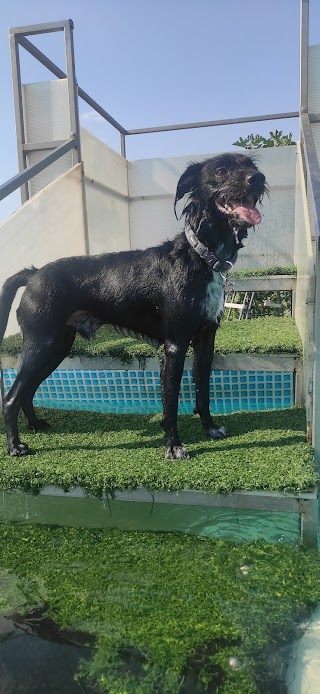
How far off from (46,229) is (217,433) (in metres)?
2.48

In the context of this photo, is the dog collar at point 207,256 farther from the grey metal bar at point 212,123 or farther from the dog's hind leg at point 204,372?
the grey metal bar at point 212,123

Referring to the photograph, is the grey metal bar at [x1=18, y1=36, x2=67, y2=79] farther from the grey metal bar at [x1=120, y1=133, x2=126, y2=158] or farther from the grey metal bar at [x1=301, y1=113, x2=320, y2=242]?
the grey metal bar at [x1=301, y1=113, x2=320, y2=242]

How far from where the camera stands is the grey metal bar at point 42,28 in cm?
489

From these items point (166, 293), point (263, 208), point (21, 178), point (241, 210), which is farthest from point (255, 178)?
point (263, 208)

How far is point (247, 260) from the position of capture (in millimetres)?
7602

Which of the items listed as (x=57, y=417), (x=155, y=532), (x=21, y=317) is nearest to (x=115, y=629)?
(x=155, y=532)

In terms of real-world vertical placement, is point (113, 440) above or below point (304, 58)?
below

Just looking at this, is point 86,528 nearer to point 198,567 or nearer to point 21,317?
point 198,567

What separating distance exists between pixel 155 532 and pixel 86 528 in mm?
321

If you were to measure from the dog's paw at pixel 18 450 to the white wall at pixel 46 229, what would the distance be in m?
1.34

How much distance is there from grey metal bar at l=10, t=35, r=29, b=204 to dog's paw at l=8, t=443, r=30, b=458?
11.0ft

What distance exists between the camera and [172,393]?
257 centimetres

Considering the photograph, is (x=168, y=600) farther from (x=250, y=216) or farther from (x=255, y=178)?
(x=255, y=178)

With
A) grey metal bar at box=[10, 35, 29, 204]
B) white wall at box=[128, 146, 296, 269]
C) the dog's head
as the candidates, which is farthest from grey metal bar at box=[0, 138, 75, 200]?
white wall at box=[128, 146, 296, 269]
